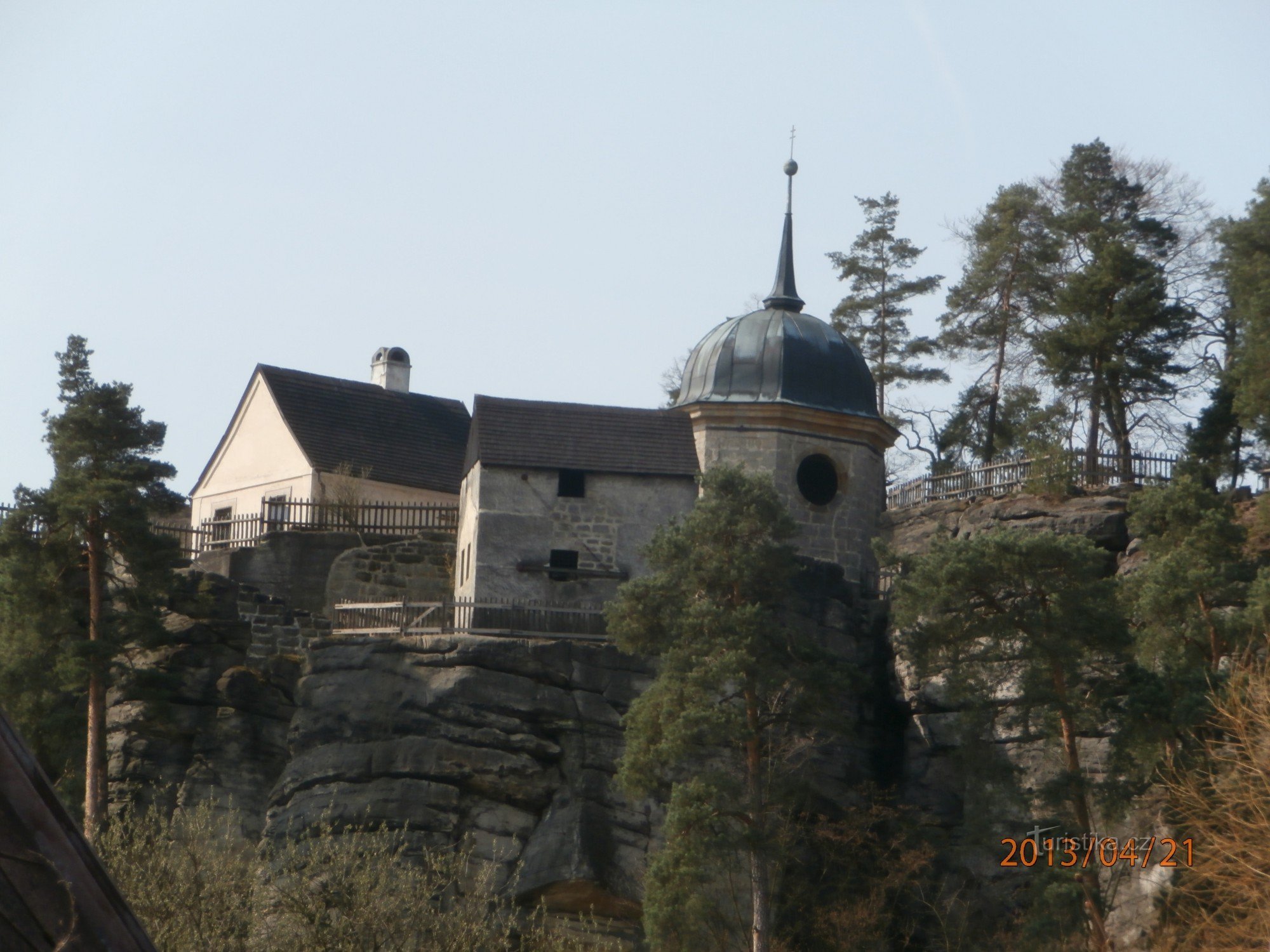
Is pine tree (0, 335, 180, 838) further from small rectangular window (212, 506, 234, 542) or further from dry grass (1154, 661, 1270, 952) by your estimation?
dry grass (1154, 661, 1270, 952)

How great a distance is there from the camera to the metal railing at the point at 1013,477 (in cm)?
3309

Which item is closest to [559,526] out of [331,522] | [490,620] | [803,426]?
[490,620]

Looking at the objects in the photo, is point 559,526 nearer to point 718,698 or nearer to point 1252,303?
point 718,698

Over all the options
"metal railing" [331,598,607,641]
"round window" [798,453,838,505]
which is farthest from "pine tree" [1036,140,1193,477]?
"metal railing" [331,598,607,641]

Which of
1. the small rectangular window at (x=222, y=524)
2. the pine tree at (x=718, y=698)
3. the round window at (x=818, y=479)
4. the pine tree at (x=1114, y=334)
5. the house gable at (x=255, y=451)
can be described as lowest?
the pine tree at (x=718, y=698)

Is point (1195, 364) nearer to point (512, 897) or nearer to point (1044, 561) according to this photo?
point (1044, 561)

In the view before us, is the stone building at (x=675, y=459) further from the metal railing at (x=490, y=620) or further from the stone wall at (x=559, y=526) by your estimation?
the metal railing at (x=490, y=620)

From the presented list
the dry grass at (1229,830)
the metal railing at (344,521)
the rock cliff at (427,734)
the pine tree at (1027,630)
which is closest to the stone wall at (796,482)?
the rock cliff at (427,734)

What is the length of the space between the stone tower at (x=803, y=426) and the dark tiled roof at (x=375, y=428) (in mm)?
7099

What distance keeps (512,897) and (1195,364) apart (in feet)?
69.7

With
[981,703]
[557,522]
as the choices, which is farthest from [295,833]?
[981,703]

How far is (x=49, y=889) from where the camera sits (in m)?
4.53

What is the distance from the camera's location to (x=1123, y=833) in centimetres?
2355
